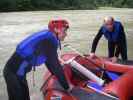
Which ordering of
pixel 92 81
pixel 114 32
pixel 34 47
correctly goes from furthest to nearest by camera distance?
pixel 114 32
pixel 92 81
pixel 34 47

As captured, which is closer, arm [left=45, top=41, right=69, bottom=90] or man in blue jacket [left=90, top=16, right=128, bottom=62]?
arm [left=45, top=41, right=69, bottom=90]

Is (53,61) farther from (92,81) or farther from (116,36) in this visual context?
(116,36)

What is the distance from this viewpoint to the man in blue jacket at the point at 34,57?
582cm

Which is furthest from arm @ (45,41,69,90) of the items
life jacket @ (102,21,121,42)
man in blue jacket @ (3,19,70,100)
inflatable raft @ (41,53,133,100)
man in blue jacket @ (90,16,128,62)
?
life jacket @ (102,21,121,42)

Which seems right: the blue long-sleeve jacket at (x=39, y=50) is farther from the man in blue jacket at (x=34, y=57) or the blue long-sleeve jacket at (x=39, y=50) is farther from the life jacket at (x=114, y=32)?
the life jacket at (x=114, y=32)

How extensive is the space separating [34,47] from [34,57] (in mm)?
138

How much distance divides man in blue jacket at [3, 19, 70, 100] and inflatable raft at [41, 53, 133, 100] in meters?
0.43

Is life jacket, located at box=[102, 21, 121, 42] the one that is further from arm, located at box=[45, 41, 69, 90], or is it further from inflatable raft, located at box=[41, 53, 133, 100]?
arm, located at box=[45, 41, 69, 90]

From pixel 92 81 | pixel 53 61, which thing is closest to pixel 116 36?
pixel 92 81

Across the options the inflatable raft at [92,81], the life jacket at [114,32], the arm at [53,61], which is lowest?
the inflatable raft at [92,81]

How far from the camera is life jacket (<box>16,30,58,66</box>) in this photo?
5793 millimetres

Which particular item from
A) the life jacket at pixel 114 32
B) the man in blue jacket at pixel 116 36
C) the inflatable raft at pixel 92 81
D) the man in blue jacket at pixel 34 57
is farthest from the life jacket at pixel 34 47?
the life jacket at pixel 114 32

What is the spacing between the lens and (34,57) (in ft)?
19.4

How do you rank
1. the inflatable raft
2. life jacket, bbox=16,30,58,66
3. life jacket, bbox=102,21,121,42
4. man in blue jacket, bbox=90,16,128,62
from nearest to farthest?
life jacket, bbox=16,30,58,66 < the inflatable raft < man in blue jacket, bbox=90,16,128,62 < life jacket, bbox=102,21,121,42
